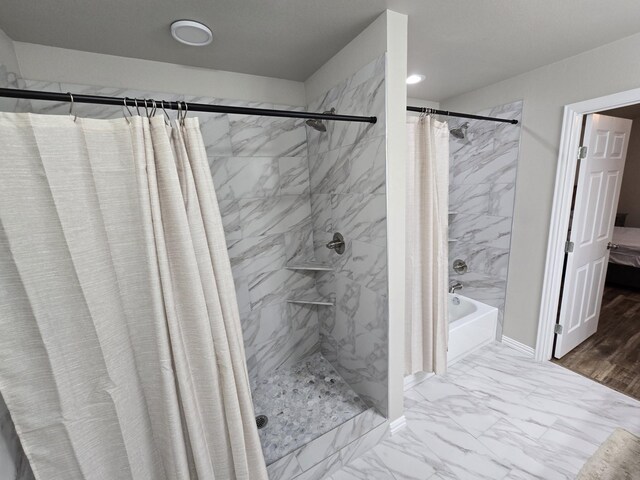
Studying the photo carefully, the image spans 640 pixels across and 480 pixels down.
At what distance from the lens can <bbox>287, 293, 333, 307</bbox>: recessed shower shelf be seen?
6.80ft

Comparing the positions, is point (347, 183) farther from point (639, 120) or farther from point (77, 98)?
point (639, 120)

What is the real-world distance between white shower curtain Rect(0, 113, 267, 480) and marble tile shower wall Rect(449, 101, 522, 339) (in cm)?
231

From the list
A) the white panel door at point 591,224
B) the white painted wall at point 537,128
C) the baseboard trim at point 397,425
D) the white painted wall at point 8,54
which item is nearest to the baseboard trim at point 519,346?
the white painted wall at point 537,128

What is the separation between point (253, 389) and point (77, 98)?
1.96m

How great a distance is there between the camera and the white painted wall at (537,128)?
5.34ft

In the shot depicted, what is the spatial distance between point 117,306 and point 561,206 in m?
2.72

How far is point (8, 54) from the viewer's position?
3.97ft

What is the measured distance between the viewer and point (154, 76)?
1.56 m

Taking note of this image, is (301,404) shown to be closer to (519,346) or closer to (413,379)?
(413,379)

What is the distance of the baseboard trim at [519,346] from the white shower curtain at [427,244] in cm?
107

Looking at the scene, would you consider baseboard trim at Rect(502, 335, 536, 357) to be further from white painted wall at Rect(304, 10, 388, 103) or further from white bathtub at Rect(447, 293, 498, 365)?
white painted wall at Rect(304, 10, 388, 103)

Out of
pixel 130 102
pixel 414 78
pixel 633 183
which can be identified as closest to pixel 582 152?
pixel 414 78

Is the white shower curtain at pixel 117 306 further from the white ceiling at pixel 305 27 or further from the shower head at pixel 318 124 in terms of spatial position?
the shower head at pixel 318 124

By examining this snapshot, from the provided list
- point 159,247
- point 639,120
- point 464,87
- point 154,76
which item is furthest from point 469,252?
point 639,120
